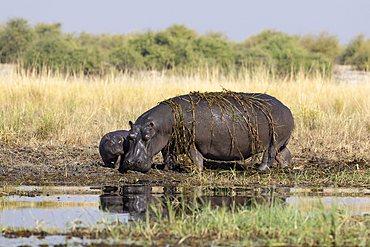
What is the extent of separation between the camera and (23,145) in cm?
819

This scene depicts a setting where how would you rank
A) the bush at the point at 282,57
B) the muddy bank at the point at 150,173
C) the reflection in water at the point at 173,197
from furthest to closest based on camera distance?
the bush at the point at 282,57 < the muddy bank at the point at 150,173 < the reflection in water at the point at 173,197

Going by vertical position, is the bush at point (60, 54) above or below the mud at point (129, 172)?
above

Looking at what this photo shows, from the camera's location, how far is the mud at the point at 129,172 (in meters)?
5.86

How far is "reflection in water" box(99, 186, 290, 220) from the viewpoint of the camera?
422 centimetres

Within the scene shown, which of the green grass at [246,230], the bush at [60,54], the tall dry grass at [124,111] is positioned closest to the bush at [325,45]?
the bush at [60,54]

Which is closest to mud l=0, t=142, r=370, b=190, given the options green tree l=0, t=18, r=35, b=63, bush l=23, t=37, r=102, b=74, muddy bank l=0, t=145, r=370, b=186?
muddy bank l=0, t=145, r=370, b=186

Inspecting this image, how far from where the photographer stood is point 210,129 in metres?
6.37

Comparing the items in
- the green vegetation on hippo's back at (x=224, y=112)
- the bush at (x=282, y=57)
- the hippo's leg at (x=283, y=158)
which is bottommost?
the hippo's leg at (x=283, y=158)

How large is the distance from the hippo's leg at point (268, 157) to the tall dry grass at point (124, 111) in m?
1.05

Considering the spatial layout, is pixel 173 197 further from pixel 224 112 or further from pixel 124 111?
pixel 124 111

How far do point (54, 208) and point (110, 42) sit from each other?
3799 cm

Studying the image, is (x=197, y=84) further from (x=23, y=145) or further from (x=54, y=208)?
(x=54, y=208)

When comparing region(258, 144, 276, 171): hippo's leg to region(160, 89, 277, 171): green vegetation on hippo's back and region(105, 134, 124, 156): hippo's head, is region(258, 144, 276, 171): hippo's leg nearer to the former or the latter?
region(160, 89, 277, 171): green vegetation on hippo's back

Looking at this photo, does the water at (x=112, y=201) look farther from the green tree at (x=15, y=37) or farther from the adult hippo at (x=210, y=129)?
the green tree at (x=15, y=37)
